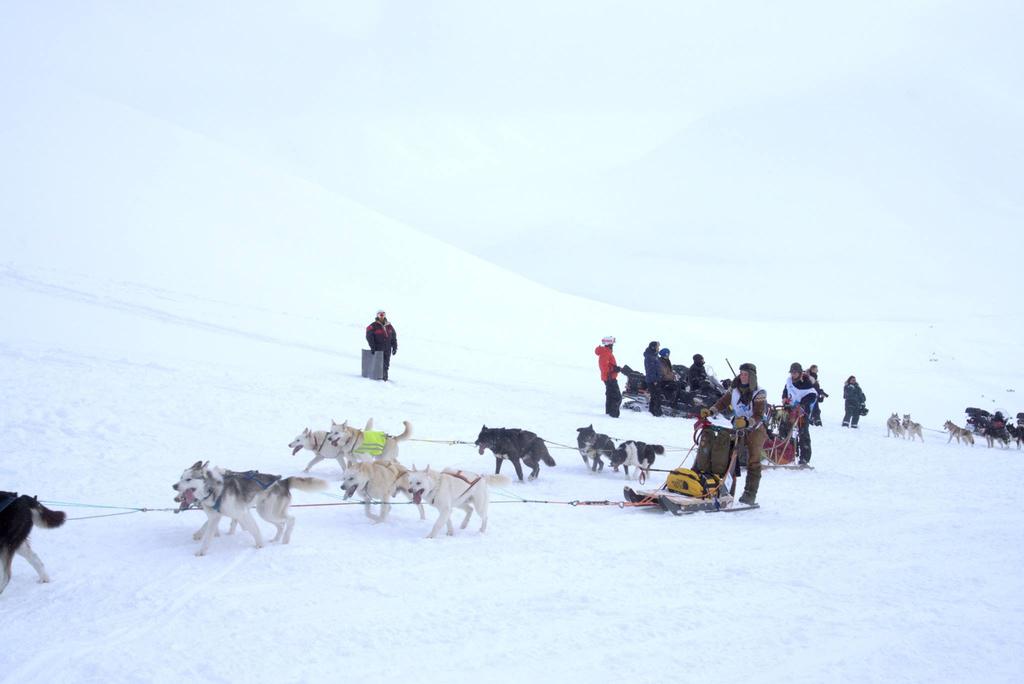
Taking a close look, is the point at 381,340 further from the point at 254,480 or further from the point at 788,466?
the point at 254,480

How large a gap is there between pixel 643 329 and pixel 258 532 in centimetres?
2314

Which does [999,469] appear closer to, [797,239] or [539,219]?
[797,239]

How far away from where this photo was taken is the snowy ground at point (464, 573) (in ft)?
12.2

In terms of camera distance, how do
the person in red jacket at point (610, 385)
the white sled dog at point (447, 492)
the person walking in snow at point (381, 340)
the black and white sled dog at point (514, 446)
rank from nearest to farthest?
the white sled dog at point (447, 492), the black and white sled dog at point (514, 446), the person in red jacket at point (610, 385), the person walking in snow at point (381, 340)

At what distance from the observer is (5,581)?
404 centimetres

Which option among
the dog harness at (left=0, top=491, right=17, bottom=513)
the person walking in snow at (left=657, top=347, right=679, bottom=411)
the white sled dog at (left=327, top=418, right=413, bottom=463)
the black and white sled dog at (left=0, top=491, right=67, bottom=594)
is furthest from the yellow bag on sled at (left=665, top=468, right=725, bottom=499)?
the person walking in snow at (left=657, top=347, right=679, bottom=411)

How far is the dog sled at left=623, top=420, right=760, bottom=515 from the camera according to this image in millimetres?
6949

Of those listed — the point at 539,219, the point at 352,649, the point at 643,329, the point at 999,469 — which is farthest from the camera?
the point at 539,219

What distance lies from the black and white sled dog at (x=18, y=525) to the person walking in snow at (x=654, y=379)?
10.6 meters

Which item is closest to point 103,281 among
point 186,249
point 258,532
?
point 186,249

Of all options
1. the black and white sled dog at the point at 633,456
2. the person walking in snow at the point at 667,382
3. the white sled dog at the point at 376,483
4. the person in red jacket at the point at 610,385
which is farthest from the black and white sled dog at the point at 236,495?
the person walking in snow at the point at 667,382

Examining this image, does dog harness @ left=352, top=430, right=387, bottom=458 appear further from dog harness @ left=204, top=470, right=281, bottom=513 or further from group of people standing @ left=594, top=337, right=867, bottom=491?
group of people standing @ left=594, top=337, right=867, bottom=491

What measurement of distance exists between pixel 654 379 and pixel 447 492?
8.47 m

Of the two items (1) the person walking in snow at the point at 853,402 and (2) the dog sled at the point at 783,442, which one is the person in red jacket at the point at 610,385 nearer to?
(2) the dog sled at the point at 783,442
